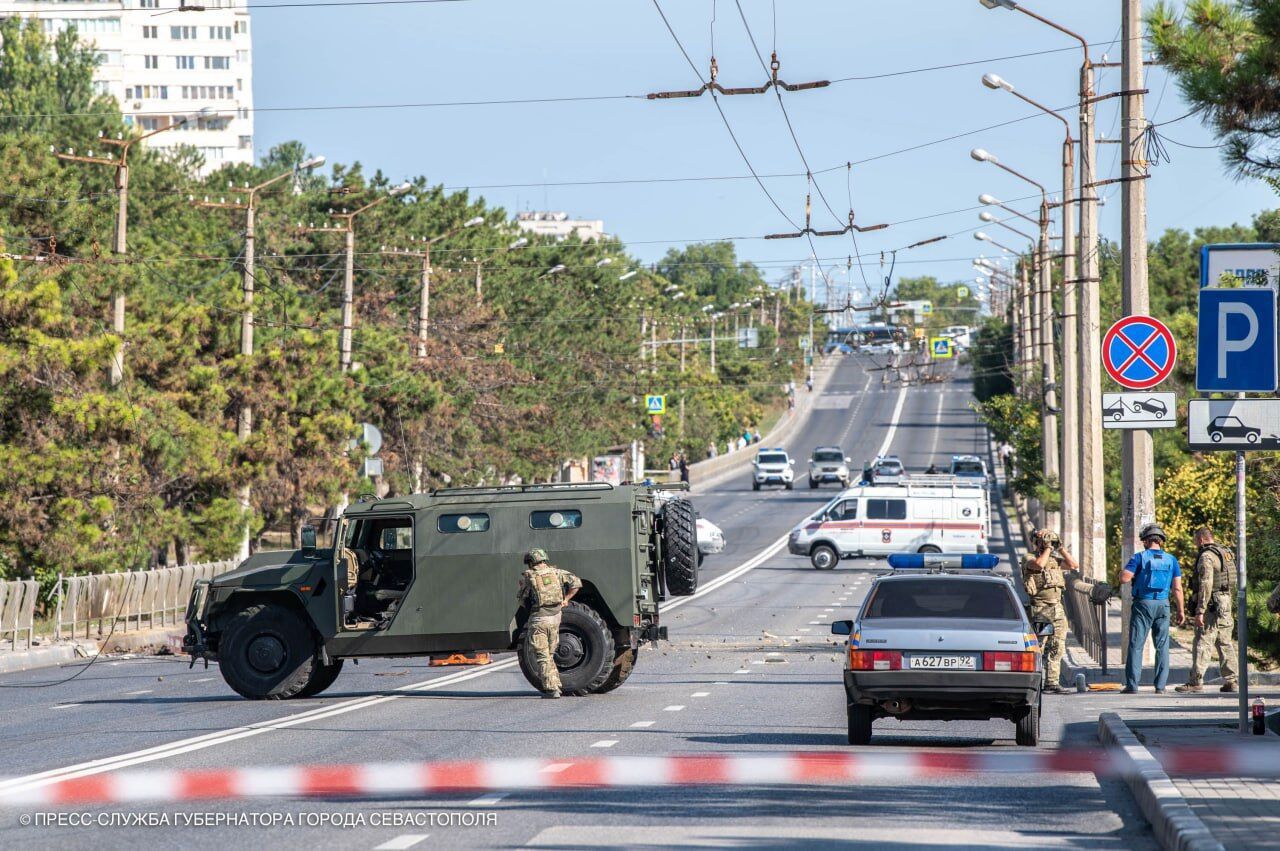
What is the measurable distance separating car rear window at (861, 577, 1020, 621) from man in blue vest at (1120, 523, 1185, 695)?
4.61 m

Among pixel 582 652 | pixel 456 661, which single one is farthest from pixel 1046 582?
pixel 456 661

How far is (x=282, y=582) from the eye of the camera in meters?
21.0

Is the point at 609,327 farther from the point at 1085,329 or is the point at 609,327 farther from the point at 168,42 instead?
the point at 168,42

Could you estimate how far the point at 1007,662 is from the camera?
15031 millimetres

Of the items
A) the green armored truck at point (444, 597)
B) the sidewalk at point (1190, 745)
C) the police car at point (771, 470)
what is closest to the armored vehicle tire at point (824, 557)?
the sidewalk at point (1190, 745)

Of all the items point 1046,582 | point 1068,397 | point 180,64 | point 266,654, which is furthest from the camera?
point 180,64

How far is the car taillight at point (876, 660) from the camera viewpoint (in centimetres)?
1506

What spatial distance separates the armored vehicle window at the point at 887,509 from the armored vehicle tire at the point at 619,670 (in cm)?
3331

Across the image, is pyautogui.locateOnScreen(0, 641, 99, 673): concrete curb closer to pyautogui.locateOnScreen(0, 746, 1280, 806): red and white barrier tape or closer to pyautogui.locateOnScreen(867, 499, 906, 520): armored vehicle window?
pyautogui.locateOnScreen(0, 746, 1280, 806): red and white barrier tape

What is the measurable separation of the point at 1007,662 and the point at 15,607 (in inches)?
756

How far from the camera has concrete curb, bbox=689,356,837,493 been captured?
4031 inches

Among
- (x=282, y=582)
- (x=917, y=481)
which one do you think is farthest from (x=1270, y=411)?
(x=917, y=481)

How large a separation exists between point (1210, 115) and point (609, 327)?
78626 mm

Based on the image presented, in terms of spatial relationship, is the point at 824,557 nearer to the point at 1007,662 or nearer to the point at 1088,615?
the point at 1088,615
